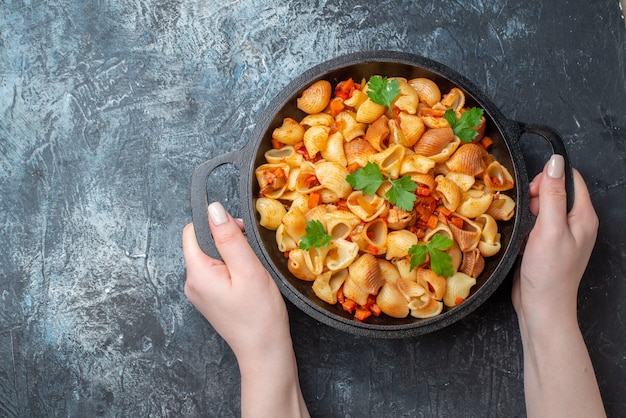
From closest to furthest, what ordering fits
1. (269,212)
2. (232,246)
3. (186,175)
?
(232,246) → (269,212) → (186,175)

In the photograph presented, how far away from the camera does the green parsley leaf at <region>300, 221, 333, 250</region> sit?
1540 mm

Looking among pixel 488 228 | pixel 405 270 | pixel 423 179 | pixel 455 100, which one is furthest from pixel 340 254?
pixel 455 100

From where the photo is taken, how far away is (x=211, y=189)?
186 cm

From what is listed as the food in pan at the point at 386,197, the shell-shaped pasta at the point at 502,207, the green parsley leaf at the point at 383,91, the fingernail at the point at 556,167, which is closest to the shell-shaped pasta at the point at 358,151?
the food in pan at the point at 386,197

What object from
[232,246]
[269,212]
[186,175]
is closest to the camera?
[232,246]

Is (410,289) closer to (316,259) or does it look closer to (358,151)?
(316,259)

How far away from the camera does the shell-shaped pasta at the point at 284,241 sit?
63.6 inches

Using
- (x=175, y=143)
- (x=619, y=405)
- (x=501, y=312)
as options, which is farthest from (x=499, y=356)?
(x=175, y=143)

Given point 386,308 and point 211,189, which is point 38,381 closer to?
point 211,189

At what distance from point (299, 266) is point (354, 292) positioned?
0.16 meters

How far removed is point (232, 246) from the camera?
1.52m

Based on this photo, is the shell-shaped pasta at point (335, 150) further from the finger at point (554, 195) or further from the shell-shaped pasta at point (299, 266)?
the finger at point (554, 195)

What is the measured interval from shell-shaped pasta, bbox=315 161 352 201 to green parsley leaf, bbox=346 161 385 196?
4 cm

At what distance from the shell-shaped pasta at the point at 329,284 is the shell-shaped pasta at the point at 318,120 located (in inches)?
15.3
